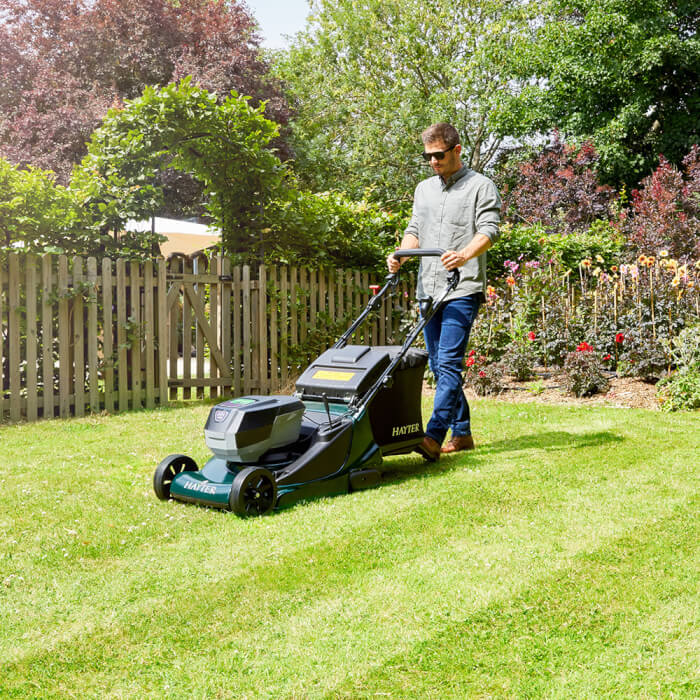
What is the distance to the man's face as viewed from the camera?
14.9 ft

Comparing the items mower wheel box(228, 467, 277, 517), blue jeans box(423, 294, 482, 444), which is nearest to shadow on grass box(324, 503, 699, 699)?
mower wheel box(228, 467, 277, 517)

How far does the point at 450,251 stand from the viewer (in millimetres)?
4344

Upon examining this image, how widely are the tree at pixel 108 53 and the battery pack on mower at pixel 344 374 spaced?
1548 cm

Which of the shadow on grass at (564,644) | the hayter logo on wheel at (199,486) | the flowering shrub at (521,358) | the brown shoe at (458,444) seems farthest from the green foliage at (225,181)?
the shadow on grass at (564,644)

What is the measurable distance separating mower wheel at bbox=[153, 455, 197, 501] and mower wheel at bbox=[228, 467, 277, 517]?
0.46 meters

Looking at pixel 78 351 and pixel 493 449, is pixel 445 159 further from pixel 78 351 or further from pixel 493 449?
pixel 78 351

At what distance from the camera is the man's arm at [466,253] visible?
14.1 ft

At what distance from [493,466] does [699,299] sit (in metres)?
3.92

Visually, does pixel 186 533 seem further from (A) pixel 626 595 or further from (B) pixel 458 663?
(A) pixel 626 595

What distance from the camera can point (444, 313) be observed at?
462 centimetres

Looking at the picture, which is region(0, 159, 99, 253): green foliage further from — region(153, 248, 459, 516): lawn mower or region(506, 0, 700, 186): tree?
region(506, 0, 700, 186): tree

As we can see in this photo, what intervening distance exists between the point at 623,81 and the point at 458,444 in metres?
15.8

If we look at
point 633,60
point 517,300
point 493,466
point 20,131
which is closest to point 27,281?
point 493,466

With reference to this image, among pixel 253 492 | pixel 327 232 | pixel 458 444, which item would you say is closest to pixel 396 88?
pixel 327 232
